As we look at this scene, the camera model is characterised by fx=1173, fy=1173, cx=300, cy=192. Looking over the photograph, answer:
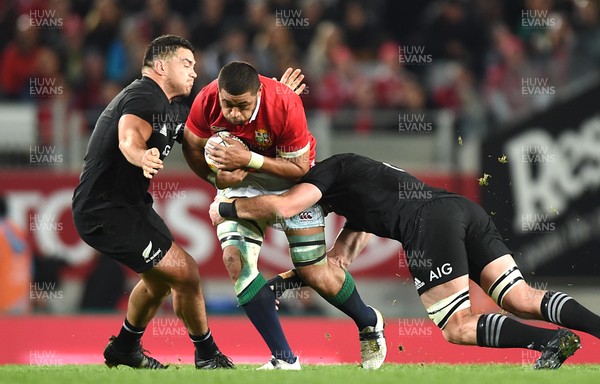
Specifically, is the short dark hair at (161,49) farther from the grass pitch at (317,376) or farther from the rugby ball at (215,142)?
the grass pitch at (317,376)

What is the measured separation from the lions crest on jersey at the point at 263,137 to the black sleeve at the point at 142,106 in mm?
639

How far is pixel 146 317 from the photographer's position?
25.9 feet

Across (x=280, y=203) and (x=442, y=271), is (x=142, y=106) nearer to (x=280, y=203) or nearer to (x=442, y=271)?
(x=280, y=203)

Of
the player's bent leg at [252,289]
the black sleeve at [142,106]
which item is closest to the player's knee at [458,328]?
the player's bent leg at [252,289]

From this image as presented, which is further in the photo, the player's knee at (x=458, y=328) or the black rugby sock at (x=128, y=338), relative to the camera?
the black rugby sock at (x=128, y=338)

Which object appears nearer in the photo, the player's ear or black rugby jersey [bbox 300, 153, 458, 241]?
black rugby jersey [bbox 300, 153, 458, 241]

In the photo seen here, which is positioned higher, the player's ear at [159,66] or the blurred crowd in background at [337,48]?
the player's ear at [159,66]

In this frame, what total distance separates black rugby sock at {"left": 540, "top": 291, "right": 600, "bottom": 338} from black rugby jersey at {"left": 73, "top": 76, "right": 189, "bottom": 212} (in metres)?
2.64

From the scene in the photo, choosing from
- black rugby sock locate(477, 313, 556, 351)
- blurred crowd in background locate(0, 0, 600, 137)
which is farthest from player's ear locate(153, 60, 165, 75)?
blurred crowd in background locate(0, 0, 600, 137)

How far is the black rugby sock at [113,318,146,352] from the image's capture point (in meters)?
7.87

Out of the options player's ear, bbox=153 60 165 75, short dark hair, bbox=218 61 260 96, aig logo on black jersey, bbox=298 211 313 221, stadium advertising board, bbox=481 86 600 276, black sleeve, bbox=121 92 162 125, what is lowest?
stadium advertising board, bbox=481 86 600 276

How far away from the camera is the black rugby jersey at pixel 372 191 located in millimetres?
7418

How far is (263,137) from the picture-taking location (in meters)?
7.54

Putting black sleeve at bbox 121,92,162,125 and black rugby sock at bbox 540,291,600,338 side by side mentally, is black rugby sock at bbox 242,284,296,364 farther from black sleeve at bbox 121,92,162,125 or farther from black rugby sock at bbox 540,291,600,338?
black rugby sock at bbox 540,291,600,338
